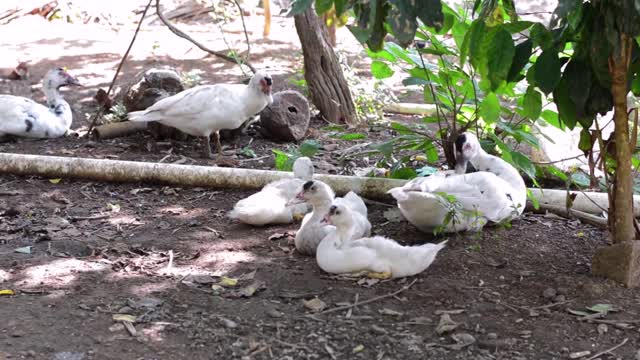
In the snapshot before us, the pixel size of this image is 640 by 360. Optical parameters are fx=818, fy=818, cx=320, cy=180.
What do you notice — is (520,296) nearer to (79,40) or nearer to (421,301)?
(421,301)

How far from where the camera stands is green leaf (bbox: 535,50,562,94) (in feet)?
11.6

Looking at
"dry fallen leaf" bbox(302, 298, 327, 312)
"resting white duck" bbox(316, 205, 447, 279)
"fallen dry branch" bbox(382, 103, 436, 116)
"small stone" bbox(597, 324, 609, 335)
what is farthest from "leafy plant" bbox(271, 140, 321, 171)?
"fallen dry branch" bbox(382, 103, 436, 116)

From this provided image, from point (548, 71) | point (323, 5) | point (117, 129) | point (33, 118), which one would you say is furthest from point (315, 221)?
point (33, 118)

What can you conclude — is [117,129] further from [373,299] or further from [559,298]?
[559,298]

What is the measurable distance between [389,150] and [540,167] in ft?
4.05

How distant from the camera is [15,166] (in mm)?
6059

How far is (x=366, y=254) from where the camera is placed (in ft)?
13.5

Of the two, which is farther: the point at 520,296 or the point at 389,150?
the point at 389,150

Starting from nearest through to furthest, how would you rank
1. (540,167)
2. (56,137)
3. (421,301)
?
(421,301)
(540,167)
(56,137)

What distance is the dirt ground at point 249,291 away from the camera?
3.49 metres

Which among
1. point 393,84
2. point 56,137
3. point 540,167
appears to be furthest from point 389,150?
point 393,84

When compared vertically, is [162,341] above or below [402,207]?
below

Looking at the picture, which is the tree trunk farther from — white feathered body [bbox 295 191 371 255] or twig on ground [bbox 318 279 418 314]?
twig on ground [bbox 318 279 418 314]

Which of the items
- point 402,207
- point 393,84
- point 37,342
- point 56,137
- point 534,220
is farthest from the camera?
point 393,84
